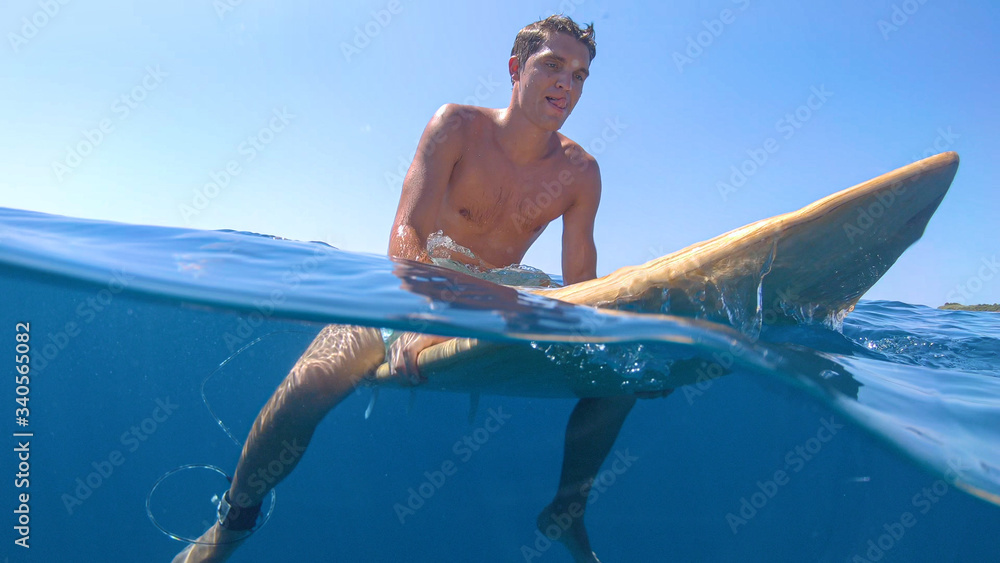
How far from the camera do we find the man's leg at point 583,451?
422cm

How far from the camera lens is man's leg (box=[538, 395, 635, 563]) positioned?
4.22 m

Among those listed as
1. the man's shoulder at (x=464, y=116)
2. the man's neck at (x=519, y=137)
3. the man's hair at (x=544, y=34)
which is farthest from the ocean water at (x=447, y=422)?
the man's hair at (x=544, y=34)

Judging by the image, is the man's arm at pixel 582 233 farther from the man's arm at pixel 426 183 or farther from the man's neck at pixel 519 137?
the man's arm at pixel 426 183

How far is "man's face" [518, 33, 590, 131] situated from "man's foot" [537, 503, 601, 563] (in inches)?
123

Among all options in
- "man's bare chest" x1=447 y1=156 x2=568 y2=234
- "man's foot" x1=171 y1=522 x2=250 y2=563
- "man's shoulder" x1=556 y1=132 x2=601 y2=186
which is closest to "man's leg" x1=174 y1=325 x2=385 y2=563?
"man's foot" x1=171 y1=522 x2=250 y2=563

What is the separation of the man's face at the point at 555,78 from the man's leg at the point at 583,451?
2.35 metres

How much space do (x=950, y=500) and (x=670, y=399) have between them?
5.51m

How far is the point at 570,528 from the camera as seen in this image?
14.7 ft

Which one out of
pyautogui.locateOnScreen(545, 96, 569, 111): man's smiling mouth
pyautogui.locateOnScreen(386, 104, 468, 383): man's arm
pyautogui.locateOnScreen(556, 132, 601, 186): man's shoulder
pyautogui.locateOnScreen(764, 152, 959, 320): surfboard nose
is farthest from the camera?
pyautogui.locateOnScreen(556, 132, 601, 186): man's shoulder

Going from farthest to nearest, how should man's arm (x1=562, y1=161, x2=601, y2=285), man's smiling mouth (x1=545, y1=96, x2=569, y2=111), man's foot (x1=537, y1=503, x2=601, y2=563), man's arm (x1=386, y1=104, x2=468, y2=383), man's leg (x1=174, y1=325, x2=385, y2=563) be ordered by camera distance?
1. man's arm (x1=562, y1=161, x2=601, y2=285)
2. man's smiling mouth (x1=545, y1=96, x2=569, y2=111)
3. man's foot (x1=537, y1=503, x2=601, y2=563)
4. man's arm (x1=386, y1=104, x2=468, y2=383)
5. man's leg (x1=174, y1=325, x2=385, y2=563)

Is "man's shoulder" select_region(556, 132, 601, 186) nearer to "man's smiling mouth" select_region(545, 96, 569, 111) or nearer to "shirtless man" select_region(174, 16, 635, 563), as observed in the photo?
"shirtless man" select_region(174, 16, 635, 563)

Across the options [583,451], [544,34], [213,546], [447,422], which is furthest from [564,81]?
[447,422]

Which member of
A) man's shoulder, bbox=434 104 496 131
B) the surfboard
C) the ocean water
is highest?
man's shoulder, bbox=434 104 496 131

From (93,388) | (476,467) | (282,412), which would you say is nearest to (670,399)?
(476,467)
